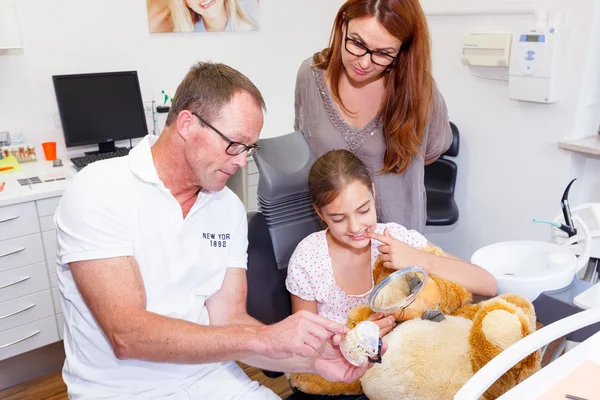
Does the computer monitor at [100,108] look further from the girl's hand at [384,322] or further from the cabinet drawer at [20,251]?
the girl's hand at [384,322]

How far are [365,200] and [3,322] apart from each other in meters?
1.69

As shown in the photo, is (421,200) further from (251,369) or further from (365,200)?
(251,369)

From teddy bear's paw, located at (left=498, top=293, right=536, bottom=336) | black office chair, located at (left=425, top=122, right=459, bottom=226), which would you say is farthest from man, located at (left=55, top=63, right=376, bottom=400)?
black office chair, located at (left=425, top=122, right=459, bottom=226)

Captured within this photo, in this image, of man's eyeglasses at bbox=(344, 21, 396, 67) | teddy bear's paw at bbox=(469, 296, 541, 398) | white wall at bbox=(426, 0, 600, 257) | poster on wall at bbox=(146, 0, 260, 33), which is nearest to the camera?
teddy bear's paw at bbox=(469, 296, 541, 398)

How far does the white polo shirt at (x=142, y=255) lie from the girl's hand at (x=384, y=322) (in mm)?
384

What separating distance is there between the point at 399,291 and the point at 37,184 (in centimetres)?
175

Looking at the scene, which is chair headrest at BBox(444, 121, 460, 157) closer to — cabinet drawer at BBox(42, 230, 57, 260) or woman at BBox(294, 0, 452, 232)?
woman at BBox(294, 0, 452, 232)

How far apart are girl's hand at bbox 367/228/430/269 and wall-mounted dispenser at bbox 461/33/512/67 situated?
1.52 meters

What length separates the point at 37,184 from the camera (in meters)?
2.25

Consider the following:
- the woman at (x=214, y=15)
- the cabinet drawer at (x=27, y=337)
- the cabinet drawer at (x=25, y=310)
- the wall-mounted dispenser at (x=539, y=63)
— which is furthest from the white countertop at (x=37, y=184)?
the wall-mounted dispenser at (x=539, y=63)

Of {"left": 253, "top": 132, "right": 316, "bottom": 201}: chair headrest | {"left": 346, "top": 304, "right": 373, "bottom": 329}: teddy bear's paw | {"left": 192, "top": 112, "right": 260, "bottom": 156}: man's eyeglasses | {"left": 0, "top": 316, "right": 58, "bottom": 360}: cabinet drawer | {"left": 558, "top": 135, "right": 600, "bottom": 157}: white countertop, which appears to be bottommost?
{"left": 0, "top": 316, "right": 58, "bottom": 360}: cabinet drawer

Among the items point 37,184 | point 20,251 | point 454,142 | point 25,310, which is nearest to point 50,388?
point 25,310

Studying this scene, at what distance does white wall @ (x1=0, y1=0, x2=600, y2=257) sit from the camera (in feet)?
7.97

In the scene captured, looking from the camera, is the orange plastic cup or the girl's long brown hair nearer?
the girl's long brown hair
